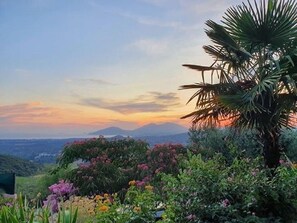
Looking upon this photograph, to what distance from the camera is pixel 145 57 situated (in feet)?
26.0

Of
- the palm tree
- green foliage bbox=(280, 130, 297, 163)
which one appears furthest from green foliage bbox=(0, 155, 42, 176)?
green foliage bbox=(280, 130, 297, 163)

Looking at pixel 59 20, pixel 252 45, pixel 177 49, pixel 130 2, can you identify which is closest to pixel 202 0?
pixel 177 49

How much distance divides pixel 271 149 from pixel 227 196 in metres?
1.61

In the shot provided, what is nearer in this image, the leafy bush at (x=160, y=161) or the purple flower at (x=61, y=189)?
the purple flower at (x=61, y=189)

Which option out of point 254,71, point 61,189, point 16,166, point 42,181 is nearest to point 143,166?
point 61,189

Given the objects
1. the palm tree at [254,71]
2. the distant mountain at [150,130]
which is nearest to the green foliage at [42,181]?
the distant mountain at [150,130]

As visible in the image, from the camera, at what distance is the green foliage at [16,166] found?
24.1 ft

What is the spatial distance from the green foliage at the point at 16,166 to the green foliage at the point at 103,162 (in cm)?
66

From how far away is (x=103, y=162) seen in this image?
7.73 meters

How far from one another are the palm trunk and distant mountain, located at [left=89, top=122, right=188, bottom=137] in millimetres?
4274

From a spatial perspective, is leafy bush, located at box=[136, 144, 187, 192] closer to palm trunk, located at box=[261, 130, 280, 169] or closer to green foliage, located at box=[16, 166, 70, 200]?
green foliage, located at box=[16, 166, 70, 200]

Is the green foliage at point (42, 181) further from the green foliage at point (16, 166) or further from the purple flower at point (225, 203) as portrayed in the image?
the purple flower at point (225, 203)

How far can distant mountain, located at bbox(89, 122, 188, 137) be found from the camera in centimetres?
919

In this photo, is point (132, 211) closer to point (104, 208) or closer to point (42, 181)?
→ point (104, 208)
